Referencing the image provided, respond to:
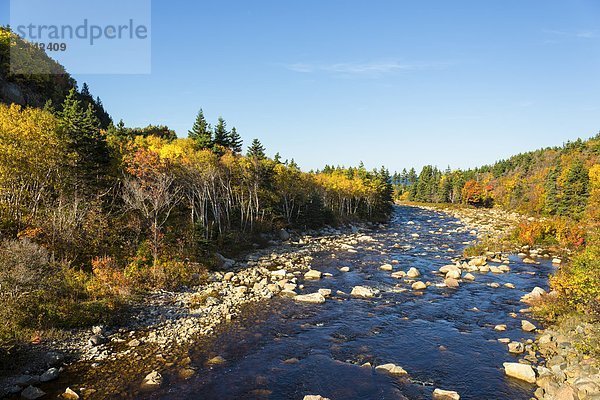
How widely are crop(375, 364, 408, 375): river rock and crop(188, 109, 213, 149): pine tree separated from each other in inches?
1602

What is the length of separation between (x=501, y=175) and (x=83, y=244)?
154431 mm

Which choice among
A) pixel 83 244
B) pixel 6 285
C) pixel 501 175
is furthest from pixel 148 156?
pixel 501 175

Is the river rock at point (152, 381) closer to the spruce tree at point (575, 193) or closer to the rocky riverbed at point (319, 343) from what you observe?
the rocky riverbed at point (319, 343)

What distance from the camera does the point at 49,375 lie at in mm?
13609

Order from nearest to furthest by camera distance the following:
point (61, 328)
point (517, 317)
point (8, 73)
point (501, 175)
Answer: point (61, 328) → point (517, 317) → point (8, 73) → point (501, 175)

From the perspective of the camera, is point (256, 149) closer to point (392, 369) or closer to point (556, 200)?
point (392, 369)

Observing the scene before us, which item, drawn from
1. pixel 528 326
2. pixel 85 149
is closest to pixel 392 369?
pixel 528 326

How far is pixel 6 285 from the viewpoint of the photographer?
15820 millimetres

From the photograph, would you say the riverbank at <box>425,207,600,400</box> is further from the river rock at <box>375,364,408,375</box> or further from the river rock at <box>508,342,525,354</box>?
the river rock at <box>375,364,408,375</box>

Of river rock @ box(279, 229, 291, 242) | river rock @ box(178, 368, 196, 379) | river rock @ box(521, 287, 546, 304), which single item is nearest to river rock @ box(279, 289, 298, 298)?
river rock @ box(178, 368, 196, 379)

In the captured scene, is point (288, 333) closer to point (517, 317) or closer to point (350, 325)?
point (350, 325)

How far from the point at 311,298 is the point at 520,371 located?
1277 cm

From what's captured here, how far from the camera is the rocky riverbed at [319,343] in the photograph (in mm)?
13578

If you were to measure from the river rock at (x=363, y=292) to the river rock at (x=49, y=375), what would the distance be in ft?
58.1
